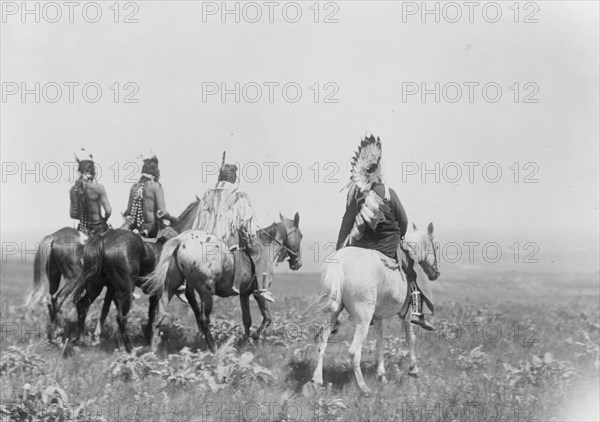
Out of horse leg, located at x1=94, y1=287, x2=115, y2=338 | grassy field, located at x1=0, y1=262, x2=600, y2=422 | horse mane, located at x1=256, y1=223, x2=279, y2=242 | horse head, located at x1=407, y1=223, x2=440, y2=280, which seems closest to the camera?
grassy field, located at x1=0, y1=262, x2=600, y2=422

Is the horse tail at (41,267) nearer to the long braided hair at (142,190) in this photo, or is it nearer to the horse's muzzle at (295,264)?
the long braided hair at (142,190)

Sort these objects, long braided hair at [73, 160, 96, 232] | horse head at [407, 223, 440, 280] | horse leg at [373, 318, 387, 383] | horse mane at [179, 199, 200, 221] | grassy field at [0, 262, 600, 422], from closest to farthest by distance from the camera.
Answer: grassy field at [0, 262, 600, 422] → horse leg at [373, 318, 387, 383] → horse head at [407, 223, 440, 280] → horse mane at [179, 199, 200, 221] → long braided hair at [73, 160, 96, 232]

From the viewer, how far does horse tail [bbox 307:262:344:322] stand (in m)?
8.19

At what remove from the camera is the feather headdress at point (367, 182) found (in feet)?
27.8

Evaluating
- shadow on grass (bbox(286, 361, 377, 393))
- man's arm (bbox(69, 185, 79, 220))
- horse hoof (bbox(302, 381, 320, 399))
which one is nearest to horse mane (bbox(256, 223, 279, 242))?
shadow on grass (bbox(286, 361, 377, 393))

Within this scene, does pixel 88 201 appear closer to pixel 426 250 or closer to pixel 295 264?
pixel 295 264

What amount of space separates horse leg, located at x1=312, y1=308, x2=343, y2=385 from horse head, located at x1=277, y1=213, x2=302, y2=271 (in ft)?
8.45

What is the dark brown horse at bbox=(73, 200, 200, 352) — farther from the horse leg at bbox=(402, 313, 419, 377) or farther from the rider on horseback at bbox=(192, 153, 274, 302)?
the horse leg at bbox=(402, 313, 419, 377)

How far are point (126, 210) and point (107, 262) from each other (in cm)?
148

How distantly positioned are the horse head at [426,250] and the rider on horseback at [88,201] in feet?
17.8

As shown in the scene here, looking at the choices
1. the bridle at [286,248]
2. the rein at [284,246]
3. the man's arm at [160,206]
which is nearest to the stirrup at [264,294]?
the bridle at [286,248]

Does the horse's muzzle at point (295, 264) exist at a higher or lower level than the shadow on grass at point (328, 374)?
higher

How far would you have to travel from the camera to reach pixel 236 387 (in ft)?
27.8

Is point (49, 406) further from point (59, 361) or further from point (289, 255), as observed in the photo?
point (289, 255)
